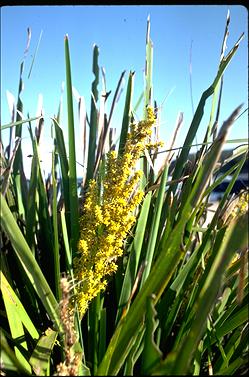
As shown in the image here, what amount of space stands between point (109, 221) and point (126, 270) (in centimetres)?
14

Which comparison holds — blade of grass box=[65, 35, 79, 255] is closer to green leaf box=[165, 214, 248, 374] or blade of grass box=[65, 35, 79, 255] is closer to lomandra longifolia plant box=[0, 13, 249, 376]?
lomandra longifolia plant box=[0, 13, 249, 376]

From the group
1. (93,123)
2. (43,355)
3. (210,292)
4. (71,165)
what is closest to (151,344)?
(210,292)

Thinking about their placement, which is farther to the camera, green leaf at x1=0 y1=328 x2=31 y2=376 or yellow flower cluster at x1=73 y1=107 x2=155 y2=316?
yellow flower cluster at x1=73 y1=107 x2=155 y2=316

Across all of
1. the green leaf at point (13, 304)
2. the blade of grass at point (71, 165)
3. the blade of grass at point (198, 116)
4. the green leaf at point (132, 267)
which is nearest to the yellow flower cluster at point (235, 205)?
the blade of grass at point (198, 116)

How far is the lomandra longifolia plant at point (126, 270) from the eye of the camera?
0.58 m

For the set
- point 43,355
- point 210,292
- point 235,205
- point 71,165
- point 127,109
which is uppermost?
point 127,109

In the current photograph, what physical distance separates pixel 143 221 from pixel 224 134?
1.35 ft

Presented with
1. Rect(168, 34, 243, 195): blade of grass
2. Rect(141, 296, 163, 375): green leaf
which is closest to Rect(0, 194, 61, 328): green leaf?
Rect(141, 296, 163, 375): green leaf

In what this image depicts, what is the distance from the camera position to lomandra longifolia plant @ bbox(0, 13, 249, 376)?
58 cm

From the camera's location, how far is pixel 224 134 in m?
0.52

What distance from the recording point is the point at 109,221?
0.77m

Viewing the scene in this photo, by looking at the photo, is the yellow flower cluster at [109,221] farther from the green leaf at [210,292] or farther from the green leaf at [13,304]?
the green leaf at [210,292]

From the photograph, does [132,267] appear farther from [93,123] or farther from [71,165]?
[93,123]
